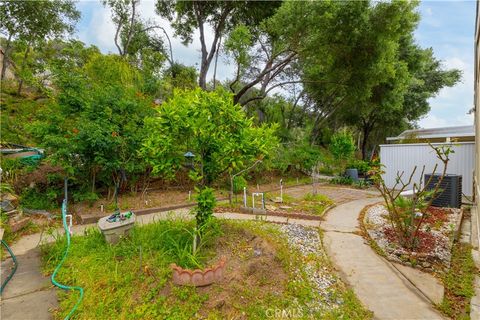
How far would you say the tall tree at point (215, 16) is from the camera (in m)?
10.4

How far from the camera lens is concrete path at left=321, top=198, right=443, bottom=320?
93.4 inches

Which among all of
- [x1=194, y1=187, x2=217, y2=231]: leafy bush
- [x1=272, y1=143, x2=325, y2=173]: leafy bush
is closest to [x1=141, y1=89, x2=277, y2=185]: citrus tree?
[x1=194, y1=187, x2=217, y2=231]: leafy bush

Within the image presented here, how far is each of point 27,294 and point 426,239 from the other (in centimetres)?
572

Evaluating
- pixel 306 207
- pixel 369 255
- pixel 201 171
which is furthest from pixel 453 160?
pixel 201 171

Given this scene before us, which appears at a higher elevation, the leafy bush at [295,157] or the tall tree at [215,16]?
the tall tree at [215,16]

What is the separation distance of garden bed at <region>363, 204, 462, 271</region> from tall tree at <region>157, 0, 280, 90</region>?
8.67 metres

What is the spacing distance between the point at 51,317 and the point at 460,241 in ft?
20.1

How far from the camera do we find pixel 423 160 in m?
8.47

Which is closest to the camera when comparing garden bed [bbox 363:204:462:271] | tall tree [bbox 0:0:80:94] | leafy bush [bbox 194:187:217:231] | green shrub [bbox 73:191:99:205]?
leafy bush [bbox 194:187:217:231]

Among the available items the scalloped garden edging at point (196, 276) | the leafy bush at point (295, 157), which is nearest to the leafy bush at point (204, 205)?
the scalloped garden edging at point (196, 276)

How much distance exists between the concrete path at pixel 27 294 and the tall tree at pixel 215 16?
29.4ft

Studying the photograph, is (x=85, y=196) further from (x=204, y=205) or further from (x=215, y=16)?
(x=215, y=16)

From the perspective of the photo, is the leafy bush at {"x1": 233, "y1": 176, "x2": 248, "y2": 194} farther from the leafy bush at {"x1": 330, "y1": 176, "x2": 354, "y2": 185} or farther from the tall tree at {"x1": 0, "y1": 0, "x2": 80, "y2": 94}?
the tall tree at {"x1": 0, "y1": 0, "x2": 80, "y2": 94}

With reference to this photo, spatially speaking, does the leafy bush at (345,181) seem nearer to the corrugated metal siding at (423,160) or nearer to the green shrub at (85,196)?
the corrugated metal siding at (423,160)
